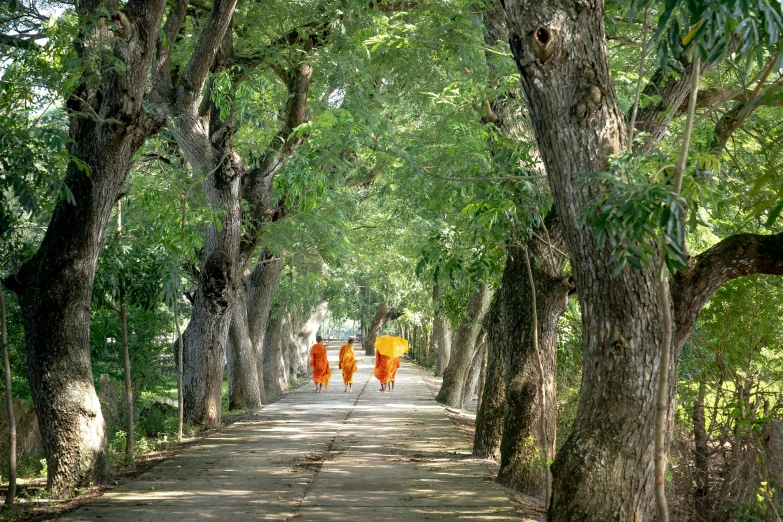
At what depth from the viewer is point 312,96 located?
1680 centimetres

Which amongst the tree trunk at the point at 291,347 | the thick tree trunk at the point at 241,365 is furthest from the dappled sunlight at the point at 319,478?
the tree trunk at the point at 291,347

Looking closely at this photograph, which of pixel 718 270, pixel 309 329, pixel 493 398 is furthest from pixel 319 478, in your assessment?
pixel 309 329

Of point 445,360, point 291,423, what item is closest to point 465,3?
point 291,423

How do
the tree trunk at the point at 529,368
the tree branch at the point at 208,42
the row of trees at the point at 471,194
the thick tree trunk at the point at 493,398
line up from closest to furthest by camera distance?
1. the row of trees at the point at 471,194
2. the tree trunk at the point at 529,368
3. the thick tree trunk at the point at 493,398
4. the tree branch at the point at 208,42

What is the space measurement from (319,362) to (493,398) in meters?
14.2

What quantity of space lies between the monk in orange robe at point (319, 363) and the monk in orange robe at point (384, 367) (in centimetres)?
154

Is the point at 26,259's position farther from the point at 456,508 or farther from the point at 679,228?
the point at 679,228

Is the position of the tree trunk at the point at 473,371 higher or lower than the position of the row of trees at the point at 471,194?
lower

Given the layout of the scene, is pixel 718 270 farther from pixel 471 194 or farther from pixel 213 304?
pixel 213 304

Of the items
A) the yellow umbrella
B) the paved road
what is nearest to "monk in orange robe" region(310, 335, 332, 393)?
the yellow umbrella

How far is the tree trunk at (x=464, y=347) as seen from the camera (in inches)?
734

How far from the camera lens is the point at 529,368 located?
953cm

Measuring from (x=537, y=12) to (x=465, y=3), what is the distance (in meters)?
5.65

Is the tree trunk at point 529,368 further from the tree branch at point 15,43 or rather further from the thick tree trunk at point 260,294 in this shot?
the thick tree trunk at point 260,294
